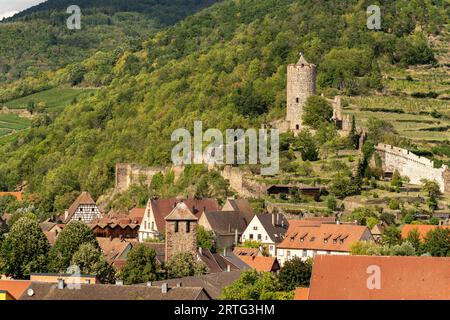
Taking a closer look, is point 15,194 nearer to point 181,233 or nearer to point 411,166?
point 411,166

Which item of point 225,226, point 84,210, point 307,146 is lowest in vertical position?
point 84,210

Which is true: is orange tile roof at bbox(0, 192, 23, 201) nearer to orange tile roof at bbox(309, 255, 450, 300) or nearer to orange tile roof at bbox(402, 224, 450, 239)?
orange tile roof at bbox(402, 224, 450, 239)

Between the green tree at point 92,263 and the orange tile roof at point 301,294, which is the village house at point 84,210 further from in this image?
the orange tile roof at point 301,294

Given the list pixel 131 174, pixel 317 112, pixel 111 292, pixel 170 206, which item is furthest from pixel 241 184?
pixel 111 292

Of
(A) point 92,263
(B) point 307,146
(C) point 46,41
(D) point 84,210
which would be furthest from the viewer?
(C) point 46,41

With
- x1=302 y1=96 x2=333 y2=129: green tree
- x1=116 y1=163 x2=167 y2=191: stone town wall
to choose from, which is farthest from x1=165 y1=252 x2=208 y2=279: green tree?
x1=116 y1=163 x2=167 y2=191: stone town wall

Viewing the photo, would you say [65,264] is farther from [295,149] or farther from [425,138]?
[425,138]
